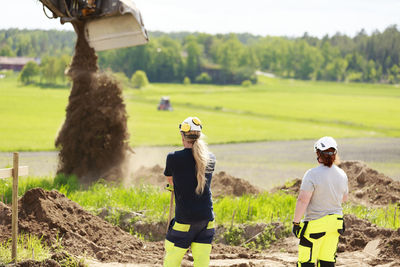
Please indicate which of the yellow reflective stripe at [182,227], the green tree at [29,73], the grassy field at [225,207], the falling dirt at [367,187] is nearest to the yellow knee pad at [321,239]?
the yellow reflective stripe at [182,227]

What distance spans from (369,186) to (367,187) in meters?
0.11

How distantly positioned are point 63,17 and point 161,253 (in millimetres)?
7419

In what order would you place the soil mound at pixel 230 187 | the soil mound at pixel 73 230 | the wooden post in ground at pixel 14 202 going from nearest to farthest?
the wooden post in ground at pixel 14 202, the soil mound at pixel 73 230, the soil mound at pixel 230 187

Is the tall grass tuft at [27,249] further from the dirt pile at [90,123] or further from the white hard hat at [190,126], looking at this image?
the dirt pile at [90,123]

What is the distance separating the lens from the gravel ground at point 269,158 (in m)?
18.1

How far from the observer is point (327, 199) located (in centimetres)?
555

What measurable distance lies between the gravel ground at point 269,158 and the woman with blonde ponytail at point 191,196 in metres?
9.34

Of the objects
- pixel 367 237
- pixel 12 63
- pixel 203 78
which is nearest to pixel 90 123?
pixel 367 237

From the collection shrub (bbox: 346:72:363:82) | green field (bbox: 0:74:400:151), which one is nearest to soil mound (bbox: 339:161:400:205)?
green field (bbox: 0:74:400:151)

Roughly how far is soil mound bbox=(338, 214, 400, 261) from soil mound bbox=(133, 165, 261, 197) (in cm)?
355

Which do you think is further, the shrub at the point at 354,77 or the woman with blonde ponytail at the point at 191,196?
the shrub at the point at 354,77

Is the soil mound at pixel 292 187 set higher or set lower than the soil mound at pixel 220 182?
higher

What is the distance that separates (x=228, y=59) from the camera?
124 m

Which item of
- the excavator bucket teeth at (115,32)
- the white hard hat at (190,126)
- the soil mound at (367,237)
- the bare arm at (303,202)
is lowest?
the soil mound at (367,237)
